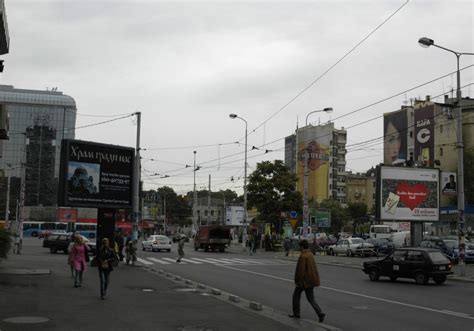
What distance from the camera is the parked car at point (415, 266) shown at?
22.4m

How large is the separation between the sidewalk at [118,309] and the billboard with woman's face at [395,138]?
86.7 m

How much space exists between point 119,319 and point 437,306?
8.71 m

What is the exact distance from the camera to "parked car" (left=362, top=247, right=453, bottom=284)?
22375 millimetres

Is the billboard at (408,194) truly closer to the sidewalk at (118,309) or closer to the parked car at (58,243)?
the sidewalk at (118,309)

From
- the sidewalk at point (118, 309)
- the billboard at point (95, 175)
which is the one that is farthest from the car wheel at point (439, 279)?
the billboard at point (95, 175)

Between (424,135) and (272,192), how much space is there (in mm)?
45847

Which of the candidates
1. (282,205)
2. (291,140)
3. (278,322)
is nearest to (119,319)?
(278,322)

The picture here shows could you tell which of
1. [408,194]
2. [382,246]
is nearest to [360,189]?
[382,246]

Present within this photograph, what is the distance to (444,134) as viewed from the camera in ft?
295

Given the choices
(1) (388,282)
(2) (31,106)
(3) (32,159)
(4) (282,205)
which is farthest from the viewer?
(3) (32,159)

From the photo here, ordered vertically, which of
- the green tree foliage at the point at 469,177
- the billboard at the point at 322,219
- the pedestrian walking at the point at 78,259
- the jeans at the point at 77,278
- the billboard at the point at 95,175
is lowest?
the jeans at the point at 77,278

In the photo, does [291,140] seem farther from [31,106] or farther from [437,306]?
[437,306]

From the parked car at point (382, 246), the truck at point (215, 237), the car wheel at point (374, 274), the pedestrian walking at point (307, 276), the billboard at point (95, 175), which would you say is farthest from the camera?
the truck at point (215, 237)

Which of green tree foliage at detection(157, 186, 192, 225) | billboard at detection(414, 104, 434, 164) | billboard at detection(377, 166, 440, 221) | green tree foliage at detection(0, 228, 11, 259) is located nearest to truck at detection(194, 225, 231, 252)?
billboard at detection(377, 166, 440, 221)
